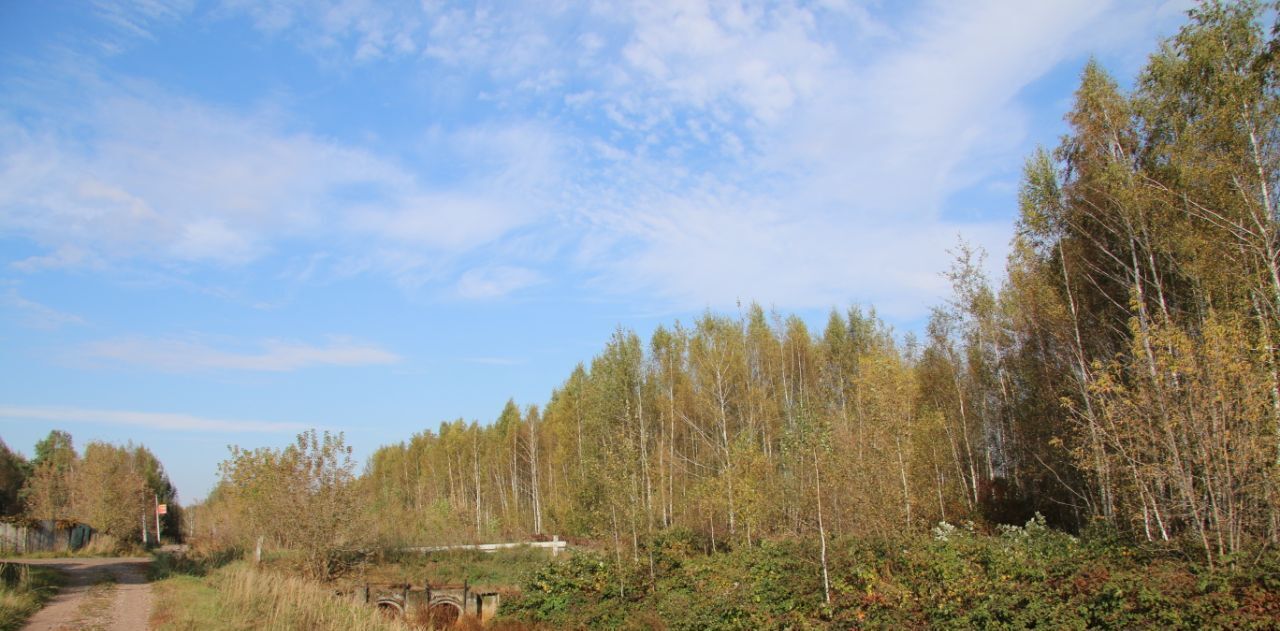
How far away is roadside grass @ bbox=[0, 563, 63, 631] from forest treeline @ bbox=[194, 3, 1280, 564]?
6.03 metres

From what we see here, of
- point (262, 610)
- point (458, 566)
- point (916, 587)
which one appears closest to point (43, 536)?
point (458, 566)

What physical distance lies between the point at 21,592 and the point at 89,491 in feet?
116

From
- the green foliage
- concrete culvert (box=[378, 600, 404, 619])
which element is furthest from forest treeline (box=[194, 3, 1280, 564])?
concrete culvert (box=[378, 600, 404, 619])

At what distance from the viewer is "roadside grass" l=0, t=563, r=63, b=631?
508 inches

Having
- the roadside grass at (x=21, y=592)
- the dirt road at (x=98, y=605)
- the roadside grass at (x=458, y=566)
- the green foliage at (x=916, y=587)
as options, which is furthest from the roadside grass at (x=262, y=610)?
the roadside grass at (x=458, y=566)

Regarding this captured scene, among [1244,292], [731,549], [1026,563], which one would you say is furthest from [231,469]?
[1244,292]

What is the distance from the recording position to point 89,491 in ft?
143

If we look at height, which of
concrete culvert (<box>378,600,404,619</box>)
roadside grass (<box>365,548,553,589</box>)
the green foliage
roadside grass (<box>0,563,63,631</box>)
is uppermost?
roadside grass (<box>0,563,63,631</box>)

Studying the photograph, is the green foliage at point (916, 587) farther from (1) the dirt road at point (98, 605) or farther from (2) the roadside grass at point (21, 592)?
(2) the roadside grass at point (21, 592)

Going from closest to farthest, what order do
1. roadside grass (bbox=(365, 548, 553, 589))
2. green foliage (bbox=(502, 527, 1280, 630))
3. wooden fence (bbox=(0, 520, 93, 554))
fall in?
green foliage (bbox=(502, 527, 1280, 630)) < roadside grass (bbox=(365, 548, 553, 589)) < wooden fence (bbox=(0, 520, 93, 554))

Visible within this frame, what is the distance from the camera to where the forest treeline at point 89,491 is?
4056 cm

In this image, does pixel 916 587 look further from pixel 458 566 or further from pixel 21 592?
pixel 458 566

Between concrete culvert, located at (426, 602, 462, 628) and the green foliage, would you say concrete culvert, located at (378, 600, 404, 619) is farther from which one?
the green foliage

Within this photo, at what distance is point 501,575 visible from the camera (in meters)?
26.3
